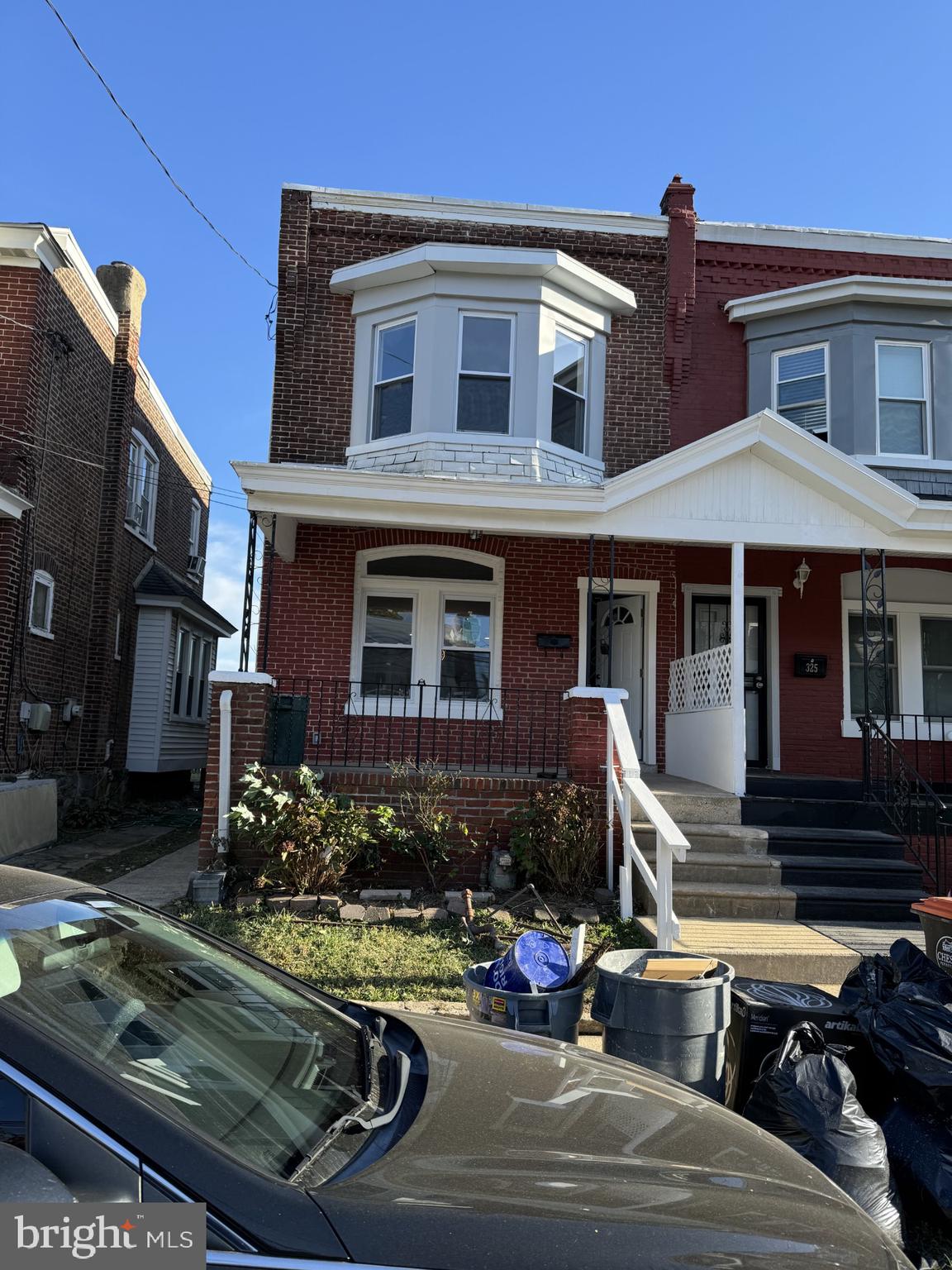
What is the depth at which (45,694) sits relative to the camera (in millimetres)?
12938

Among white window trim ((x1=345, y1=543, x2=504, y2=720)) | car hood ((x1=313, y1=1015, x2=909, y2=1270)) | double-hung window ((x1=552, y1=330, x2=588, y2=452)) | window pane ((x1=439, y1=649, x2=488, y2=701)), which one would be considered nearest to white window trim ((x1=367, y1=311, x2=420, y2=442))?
white window trim ((x1=345, y1=543, x2=504, y2=720))

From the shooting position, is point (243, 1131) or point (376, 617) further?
point (376, 617)

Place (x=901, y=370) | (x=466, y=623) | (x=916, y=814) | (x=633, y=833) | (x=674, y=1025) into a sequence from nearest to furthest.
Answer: (x=674, y=1025)
(x=633, y=833)
(x=916, y=814)
(x=466, y=623)
(x=901, y=370)

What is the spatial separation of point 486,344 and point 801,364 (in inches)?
164

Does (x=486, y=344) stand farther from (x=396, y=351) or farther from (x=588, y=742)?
(x=588, y=742)

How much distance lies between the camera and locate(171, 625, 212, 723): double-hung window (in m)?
17.9

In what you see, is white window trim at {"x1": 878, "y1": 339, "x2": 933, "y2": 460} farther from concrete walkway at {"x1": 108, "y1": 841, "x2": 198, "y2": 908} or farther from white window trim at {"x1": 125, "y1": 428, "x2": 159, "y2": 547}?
white window trim at {"x1": 125, "y1": 428, "x2": 159, "y2": 547}

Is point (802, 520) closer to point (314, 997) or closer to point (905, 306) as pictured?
point (905, 306)

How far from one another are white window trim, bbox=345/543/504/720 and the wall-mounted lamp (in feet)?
12.0

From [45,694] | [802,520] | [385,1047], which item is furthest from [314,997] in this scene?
[45,694]

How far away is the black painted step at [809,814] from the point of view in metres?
8.29

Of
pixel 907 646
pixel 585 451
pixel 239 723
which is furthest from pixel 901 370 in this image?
pixel 239 723

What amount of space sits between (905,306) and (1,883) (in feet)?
40.5

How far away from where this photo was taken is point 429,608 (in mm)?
10719
